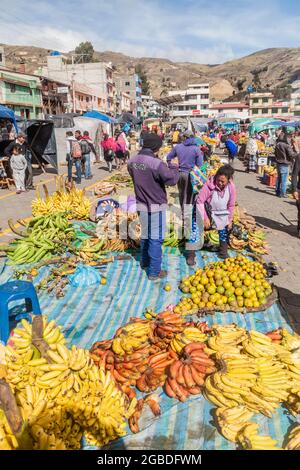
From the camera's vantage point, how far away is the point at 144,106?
10581 cm

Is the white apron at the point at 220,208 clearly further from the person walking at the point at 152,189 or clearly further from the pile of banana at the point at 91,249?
the pile of banana at the point at 91,249

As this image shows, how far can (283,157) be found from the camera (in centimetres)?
1156

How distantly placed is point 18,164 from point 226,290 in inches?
381

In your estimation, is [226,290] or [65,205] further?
[65,205]

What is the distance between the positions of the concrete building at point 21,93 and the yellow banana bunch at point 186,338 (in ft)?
126

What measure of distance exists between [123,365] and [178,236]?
4161 millimetres

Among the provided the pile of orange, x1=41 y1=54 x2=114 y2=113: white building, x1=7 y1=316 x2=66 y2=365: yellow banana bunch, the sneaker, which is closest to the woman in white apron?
the pile of orange

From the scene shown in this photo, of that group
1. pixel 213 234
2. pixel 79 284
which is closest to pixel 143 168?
pixel 79 284

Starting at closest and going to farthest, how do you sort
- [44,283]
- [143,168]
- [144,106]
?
[143,168] → [44,283] → [144,106]

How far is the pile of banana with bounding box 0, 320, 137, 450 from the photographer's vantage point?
2329mm

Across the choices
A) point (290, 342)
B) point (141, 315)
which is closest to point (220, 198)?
point (141, 315)

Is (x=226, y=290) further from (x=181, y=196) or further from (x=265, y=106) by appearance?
(x=265, y=106)

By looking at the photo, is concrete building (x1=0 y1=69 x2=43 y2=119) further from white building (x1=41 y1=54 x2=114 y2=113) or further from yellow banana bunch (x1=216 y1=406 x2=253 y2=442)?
yellow banana bunch (x1=216 y1=406 x2=253 y2=442)
